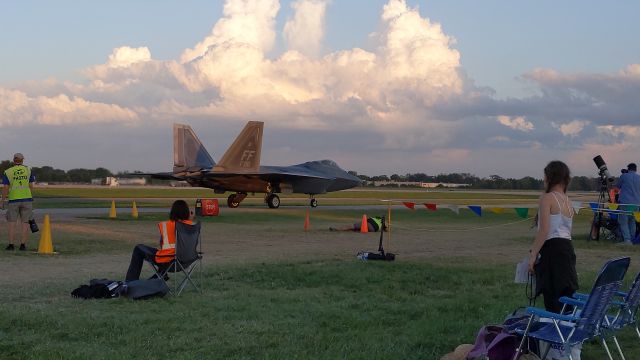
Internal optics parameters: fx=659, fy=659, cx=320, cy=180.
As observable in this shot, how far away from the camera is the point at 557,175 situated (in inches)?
237

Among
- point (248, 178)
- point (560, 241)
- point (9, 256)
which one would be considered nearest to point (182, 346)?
point (560, 241)

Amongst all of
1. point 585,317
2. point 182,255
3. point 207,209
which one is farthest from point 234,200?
point 585,317

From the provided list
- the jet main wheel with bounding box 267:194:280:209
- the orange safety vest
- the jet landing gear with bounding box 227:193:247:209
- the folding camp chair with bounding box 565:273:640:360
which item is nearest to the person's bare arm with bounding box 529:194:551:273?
the folding camp chair with bounding box 565:273:640:360

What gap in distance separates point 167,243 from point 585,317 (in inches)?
215

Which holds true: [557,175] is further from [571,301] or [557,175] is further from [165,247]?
[165,247]

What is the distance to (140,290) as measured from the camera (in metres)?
8.08

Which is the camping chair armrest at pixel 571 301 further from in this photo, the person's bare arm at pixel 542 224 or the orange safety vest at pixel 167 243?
the orange safety vest at pixel 167 243

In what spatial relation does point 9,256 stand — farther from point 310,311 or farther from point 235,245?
point 310,311

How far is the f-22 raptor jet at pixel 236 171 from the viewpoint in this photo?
33.2 m

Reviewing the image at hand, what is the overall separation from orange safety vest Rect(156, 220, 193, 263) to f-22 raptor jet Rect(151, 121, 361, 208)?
942 inches

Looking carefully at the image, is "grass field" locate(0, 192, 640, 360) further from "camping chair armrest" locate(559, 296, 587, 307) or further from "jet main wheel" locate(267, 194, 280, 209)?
"jet main wheel" locate(267, 194, 280, 209)

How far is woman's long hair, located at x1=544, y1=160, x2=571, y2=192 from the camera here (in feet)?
19.7

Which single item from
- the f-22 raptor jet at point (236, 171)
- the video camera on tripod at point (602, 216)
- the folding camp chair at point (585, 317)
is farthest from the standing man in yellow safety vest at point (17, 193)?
the f-22 raptor jet at point (236, 171)

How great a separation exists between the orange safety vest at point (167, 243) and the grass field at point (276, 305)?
0.57 m
